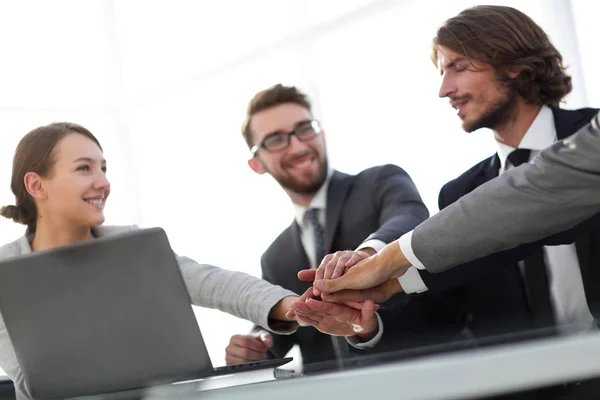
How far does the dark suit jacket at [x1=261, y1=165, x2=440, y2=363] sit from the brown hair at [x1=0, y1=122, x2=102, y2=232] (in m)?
0.73

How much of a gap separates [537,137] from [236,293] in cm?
92

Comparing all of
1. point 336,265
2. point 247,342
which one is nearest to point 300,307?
point 336,265

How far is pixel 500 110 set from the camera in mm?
2188

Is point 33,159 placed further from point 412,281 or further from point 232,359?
point 412,281

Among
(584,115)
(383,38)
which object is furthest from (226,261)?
(584,115)

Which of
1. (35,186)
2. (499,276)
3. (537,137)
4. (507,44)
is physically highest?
(507,44)

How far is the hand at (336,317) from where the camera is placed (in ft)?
5.39

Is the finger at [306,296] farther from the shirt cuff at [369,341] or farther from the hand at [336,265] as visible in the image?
the shirt cuff at [369,341]

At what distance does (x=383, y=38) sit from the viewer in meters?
4.09

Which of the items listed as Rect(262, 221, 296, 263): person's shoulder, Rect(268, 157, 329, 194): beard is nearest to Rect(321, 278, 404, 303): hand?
Rect(262, 221, 296, 263): person's shoulder

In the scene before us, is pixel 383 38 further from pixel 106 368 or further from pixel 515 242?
pixel 106 368

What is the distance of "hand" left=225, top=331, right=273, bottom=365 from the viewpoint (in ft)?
6.57

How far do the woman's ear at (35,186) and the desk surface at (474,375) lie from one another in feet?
A: 6.23

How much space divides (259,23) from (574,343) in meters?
4.60
